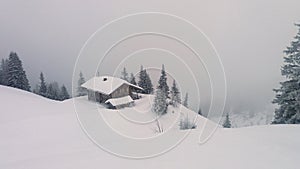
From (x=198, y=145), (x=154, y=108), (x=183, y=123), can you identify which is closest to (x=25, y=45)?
(x=154, y=108)

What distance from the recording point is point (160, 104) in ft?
17.3

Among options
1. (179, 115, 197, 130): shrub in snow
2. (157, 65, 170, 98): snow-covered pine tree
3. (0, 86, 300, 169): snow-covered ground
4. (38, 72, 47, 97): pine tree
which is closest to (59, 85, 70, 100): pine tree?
(38, 72, 47, 97): pine tree

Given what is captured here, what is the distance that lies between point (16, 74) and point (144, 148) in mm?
9680

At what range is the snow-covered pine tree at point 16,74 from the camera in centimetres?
1116

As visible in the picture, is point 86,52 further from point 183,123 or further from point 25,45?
point 25,45

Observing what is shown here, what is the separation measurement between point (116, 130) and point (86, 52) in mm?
1570

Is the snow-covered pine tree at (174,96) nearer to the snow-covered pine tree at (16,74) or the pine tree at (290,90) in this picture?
the pine tree at (290,90)

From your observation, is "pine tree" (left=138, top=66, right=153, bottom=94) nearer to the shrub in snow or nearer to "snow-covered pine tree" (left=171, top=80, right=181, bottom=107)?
"snow-covered pine tree" (left=171, top=80, right=181, bottom=107)

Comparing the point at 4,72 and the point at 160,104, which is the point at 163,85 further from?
A: the point at 4,72

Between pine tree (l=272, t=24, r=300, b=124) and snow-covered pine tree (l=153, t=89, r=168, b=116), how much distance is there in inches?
179

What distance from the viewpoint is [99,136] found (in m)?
4.07

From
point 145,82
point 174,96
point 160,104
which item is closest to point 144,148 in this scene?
point 160,104

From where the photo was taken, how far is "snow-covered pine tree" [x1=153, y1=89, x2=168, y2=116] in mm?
5133

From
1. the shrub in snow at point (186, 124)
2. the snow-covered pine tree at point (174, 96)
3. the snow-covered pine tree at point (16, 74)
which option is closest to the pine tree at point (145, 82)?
the snow-covered pine tree at point (174, 96)
